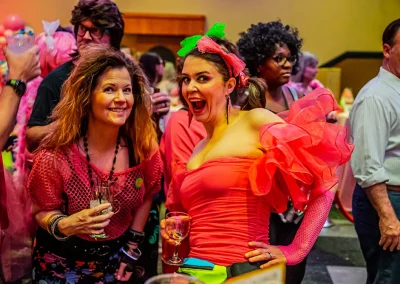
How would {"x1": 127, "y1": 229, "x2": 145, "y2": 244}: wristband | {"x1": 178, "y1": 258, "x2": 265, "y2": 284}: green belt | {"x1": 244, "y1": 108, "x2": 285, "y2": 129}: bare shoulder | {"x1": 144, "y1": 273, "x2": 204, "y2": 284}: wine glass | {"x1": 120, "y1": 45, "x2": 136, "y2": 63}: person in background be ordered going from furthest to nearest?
1. {"x1": 120, "y1": 45, "x2": 136, "y2": 63}: person in background
2. {"x1": 127, "y1": 229, "x2": 145, "y2": 244}: wristband
3. {"x1": 244, "y1": 108, "x2": 285, "y2": 129}: bare shoulder
4. {"x1": 178, "y1": 258, "x2": 265, "y2": 284}: green belt
5. {"x1": 144, "y1": 273, "x2": 204, "y2": 284}: wine glass

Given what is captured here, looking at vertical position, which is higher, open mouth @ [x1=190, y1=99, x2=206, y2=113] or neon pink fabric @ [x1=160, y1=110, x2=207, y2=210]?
open mouth @ [x1=190, y1=99, x2=206, y2=113]

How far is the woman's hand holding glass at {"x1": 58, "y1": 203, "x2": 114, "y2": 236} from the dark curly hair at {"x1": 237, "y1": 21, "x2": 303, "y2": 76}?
131 cm

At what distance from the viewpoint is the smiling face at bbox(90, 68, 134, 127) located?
1834 millimetres

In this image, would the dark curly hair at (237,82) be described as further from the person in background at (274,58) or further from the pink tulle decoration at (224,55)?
the person in background at (274,58)

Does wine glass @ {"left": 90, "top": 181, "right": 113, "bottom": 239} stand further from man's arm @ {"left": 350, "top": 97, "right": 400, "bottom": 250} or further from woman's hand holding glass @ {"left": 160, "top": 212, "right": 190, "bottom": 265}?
man's arm @ {"left": 350, "top": 97, "right": 400, "bottom": 250}


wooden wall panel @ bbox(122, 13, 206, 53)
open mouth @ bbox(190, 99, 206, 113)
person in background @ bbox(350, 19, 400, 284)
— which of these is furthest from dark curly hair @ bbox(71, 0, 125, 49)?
wooden wall panel @ bbox(122, 13, 206, 53)

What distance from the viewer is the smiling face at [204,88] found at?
1643 mm

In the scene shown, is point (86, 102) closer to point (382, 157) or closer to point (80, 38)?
point (80, 38)

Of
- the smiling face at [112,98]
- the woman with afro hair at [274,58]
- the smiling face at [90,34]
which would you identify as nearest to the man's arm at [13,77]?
the smiling face at [112,98]

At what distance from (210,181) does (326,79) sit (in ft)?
21.7

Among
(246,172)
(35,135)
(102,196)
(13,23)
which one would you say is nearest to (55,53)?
(13,23)

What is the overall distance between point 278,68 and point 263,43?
159 millimetres

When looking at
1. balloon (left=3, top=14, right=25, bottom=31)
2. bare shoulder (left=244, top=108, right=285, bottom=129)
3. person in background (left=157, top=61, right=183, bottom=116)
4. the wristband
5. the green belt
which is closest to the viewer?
the green belt

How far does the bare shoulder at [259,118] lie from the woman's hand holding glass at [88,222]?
55 cm
